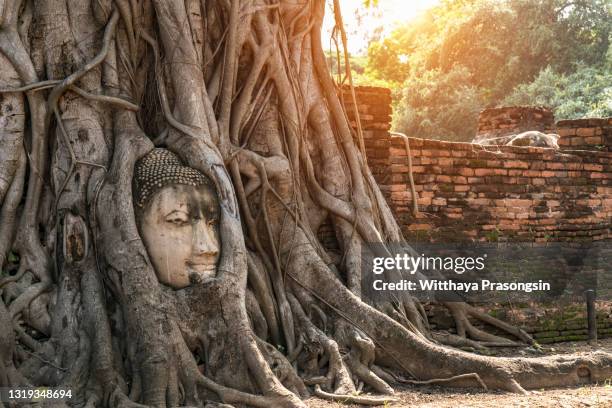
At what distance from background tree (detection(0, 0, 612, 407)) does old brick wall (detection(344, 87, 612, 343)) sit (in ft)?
4.05

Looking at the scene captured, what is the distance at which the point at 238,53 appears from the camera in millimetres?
6035

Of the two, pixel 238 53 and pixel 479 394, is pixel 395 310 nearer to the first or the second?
pixel 479 394

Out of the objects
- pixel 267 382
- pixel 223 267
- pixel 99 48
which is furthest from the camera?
pixel 99 48

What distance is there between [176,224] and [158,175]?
31cm

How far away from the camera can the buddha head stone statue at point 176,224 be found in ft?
16.3

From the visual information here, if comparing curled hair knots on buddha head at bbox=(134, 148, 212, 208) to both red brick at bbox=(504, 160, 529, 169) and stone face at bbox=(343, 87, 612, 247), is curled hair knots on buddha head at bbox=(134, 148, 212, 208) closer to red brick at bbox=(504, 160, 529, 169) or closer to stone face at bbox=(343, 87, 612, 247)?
stone face at bbox=(343, 87, 612, 247)

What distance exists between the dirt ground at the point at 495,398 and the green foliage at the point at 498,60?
16.4m

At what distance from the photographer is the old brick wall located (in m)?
7.57

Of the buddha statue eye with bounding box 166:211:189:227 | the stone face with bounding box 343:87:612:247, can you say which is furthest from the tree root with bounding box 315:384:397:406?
the stone face with bounding box 343:87:612:247

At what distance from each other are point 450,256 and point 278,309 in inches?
109

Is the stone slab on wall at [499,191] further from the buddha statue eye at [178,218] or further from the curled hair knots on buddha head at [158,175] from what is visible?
the buddha statue eye at [178,218]

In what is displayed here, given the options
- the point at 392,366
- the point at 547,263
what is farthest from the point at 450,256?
the point at 392,366

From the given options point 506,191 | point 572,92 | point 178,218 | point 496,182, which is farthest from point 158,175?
point 572,92

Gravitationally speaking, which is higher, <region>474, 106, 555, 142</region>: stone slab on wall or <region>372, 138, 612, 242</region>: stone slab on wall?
<region>474, 106, 555, 142</region>: stone slab on wall
